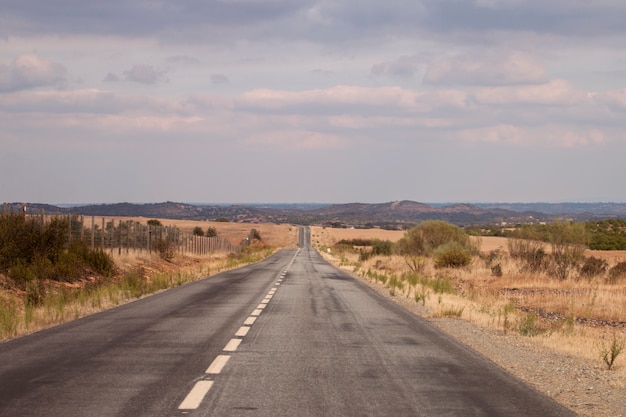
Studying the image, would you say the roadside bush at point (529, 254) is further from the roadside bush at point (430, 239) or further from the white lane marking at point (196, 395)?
the white lane marking at point (196, 395)

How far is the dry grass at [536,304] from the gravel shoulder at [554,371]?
1.43ft

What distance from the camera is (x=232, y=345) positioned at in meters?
11.6

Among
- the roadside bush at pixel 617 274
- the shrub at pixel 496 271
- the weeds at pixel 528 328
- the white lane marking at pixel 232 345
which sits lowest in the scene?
the shrub at pixel 496 271

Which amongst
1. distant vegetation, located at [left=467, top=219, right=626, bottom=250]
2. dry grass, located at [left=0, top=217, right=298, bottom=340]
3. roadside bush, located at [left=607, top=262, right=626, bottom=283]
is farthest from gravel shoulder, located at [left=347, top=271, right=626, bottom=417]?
distant vegetation, located at [left=467, top=219, right=626, bottom=250]

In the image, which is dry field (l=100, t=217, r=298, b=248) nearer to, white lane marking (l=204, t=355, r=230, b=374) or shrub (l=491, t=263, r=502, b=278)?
shrub (l=491, t=263, r=502, b=278)

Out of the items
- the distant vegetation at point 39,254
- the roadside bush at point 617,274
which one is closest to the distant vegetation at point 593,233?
the roadside bush at point 617,274

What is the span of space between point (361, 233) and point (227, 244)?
82322mm

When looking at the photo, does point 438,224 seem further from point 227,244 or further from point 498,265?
point 227,244

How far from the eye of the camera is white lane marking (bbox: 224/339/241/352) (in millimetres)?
11172

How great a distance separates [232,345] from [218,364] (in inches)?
71.4

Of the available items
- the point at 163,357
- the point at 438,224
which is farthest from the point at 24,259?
the point at 438,224

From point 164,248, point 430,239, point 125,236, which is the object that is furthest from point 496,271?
point 164,248

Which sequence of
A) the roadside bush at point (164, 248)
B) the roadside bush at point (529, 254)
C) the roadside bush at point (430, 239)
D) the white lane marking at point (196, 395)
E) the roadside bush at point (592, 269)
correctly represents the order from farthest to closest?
the roadside bush at point (430, 239) → the roadside bush at point (164, 248) → the roadside bush at point (529, 254) → the roadside bush at point (592, 269) → the white lane marking at point (196, 395)

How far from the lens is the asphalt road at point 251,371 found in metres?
7.48
